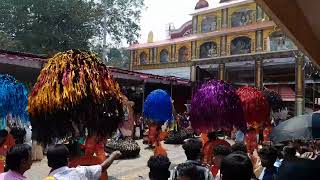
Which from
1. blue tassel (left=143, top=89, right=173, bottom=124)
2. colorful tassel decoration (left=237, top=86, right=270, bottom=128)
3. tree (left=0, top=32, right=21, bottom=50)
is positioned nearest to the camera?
colorful tassel decoration (left=237, top=86, right=270, bottom=128)

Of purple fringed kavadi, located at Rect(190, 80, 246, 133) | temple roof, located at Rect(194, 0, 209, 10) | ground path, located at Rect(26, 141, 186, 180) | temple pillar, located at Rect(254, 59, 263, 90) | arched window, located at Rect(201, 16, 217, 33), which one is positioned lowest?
ground path, located at Rect(26, 141, 186, 180)

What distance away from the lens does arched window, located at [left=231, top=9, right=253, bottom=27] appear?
1163 inches

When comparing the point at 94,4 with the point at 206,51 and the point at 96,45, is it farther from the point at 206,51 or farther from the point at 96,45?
the point at 206,51

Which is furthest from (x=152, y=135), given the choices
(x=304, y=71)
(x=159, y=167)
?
(x=304, y=71)

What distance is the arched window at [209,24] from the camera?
103 feet

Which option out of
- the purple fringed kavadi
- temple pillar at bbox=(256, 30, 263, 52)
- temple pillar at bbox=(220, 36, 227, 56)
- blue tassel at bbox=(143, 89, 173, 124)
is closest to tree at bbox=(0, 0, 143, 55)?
temple pillar at bbox=(220, 36, 227, 56)

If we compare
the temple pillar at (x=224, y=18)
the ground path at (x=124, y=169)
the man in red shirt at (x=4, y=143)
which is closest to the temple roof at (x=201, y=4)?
the temple pillar at (x=224, y=18)

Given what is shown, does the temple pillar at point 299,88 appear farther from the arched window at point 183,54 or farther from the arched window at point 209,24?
the arched window at point 183,54

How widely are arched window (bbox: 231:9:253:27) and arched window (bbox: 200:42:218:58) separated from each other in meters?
2.23

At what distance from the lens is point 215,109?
7.00 metres

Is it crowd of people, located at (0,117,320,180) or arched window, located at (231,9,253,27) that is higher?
arched window, located at (231,9,253,27)

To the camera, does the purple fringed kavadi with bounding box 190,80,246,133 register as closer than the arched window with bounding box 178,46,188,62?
Yes

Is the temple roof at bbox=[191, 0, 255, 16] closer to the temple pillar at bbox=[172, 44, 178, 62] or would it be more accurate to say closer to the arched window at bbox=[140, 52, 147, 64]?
the temple pillar at bbox=[172, 44, 178, 62]

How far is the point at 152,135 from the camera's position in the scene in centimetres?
983
